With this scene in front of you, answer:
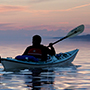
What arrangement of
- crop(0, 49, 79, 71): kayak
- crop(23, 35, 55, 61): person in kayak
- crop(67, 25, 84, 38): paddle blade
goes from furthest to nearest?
crop(67, 25, 84, 38): paddle blade, crop(23, 35, 55, 61): person in kayak, crop(0, 49, 79, 71): kayak

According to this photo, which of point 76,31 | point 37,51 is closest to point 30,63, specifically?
point 37,51

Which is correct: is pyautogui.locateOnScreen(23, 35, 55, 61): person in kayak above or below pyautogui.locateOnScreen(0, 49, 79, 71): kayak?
above

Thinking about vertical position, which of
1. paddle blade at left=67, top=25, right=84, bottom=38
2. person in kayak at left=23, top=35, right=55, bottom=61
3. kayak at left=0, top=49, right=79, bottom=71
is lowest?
kayak at left=0, top=49, right=79, bottom=71

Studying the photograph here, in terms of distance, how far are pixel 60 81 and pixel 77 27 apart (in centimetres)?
1125

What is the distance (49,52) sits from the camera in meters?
16.8

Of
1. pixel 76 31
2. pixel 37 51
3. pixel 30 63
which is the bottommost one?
pixel 30 63

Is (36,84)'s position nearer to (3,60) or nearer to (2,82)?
(2,82)

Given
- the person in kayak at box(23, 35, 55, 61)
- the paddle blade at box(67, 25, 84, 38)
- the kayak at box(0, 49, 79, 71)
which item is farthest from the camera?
the paddle blade at box(67, 25, 84, 38)

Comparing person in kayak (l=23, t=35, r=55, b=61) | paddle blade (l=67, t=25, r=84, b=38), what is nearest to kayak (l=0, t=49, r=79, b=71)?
person in kayak (l=23, t=35, r=55, b=61)

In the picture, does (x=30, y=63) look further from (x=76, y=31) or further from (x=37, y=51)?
(x=76, y=31)

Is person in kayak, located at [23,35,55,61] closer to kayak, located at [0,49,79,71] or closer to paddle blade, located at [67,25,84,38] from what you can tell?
kayak, located at [0,49,79,71]

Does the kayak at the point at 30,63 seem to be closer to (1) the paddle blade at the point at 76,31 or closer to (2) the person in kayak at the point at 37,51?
(2) the person in kayak at the point at 37,51

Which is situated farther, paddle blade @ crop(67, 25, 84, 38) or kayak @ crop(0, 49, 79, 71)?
paddle blade @ crop(67, 25, 84, 38)

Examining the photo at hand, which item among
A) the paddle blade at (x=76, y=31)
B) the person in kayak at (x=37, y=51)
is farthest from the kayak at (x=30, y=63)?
the paddle blade at (x=76, y=31)
